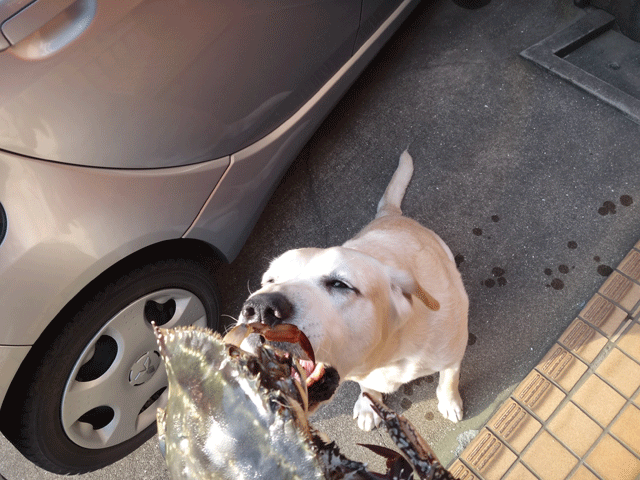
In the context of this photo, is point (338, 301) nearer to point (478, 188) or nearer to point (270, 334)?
point (270, 334)

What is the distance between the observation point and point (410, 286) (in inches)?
72.1

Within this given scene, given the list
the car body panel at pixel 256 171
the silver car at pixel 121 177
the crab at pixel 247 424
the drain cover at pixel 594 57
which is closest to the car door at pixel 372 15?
the car body panel at pixel 256 171

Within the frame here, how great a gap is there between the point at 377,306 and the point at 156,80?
46.0 inches

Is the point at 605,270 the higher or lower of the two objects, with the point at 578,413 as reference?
higher

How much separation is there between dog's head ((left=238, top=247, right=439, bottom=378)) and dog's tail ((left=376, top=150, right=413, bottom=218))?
1.08 metres

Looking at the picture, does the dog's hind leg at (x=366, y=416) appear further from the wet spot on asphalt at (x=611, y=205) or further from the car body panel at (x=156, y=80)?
the wet spot on asphalt at (x=611, y=205)

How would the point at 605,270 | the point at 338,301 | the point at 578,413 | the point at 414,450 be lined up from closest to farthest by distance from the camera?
the point at 414,450 < the point at 338,301 < the point at 578,413 < the point at 605,270

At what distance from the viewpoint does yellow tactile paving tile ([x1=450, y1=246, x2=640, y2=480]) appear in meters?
2.38

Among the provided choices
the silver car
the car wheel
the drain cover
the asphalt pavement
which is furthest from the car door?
the car wheel

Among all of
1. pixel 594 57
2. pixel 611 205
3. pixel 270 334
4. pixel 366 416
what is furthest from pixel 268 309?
pixel 594 57

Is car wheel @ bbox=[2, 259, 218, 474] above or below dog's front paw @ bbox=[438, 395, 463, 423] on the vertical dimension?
above

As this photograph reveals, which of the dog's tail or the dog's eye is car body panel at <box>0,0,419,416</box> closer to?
the dog's eye


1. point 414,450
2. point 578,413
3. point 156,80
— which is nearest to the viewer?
point 414,450

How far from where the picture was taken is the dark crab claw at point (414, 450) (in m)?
0.95
